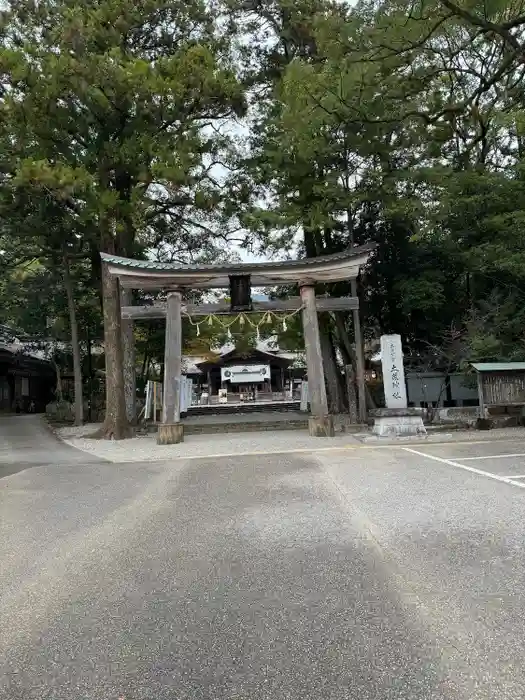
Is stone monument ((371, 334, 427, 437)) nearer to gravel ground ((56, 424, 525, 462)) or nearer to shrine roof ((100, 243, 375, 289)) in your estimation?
gravel ground ((56, 424, 525, 462))

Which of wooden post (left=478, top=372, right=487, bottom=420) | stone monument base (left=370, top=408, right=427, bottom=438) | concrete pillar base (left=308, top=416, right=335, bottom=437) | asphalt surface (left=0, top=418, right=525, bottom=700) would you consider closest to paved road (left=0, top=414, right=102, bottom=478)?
asphalt surface (left=0, top=418, right=525, bottom=700)

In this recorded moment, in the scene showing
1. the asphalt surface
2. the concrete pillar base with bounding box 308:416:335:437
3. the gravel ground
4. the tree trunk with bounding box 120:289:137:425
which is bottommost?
the asphalt surface

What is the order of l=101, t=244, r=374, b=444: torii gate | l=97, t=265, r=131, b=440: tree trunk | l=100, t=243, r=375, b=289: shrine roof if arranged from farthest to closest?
1. l=97, t=265, r=131, b=440: tree trunk
2. l=100, t=243, r=375, b=289: shrine roof
3. l=101, t=244, r=374, b=444: torii gate

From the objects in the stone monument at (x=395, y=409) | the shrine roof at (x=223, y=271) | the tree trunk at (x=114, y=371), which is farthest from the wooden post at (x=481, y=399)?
the tree trunk at (x=114, y=371)

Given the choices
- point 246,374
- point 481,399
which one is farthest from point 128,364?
point 246,374

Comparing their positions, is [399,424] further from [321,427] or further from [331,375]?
[331,375]

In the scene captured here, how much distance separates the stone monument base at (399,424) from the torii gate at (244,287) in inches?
63.0

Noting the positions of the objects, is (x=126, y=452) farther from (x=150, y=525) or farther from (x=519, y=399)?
(x=519, y=399)

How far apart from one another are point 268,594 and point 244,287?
463 inches

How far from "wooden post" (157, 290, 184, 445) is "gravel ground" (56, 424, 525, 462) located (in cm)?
35

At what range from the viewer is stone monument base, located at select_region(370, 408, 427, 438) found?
491 inches

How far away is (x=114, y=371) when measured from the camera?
1558cm

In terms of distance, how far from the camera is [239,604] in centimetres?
330

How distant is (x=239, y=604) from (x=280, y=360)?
3548cm
